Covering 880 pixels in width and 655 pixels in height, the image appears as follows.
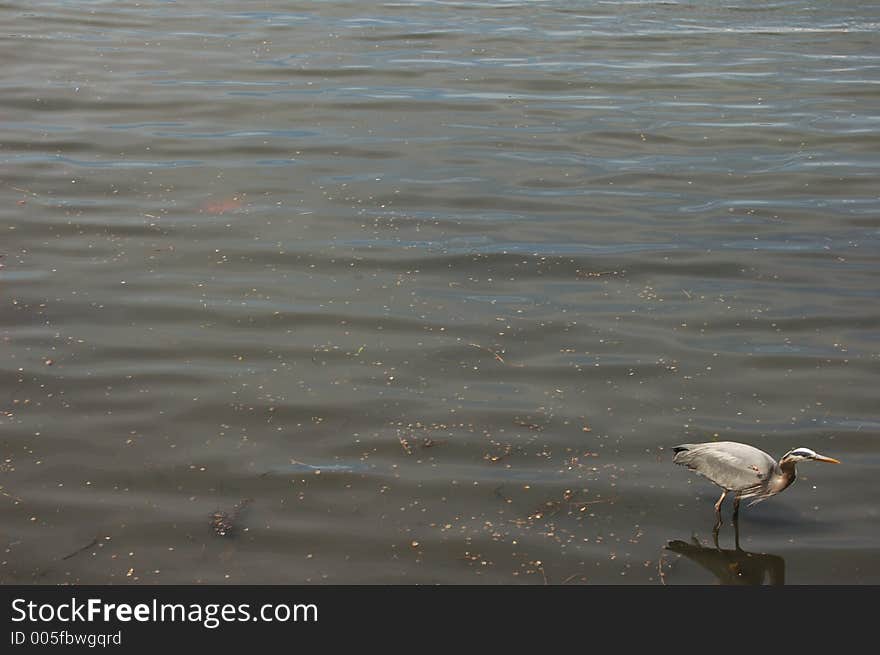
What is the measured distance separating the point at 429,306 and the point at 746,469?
2932 millimetres

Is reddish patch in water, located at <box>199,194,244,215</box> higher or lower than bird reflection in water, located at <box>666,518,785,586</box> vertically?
higher

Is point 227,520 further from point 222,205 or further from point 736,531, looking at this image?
point 222,205

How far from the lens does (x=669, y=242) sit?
964cm

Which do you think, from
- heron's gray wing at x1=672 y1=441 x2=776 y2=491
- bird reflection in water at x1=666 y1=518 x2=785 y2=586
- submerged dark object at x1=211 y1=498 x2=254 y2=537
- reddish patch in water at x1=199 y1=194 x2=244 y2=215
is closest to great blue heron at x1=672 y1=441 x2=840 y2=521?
heron's gray wing at x1=672 y1=441 x2=776 y2=491

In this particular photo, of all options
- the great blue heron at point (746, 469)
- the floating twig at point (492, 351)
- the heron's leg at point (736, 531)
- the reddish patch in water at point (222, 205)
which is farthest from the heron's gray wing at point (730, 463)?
the reddish patch in water at point (222, 205)

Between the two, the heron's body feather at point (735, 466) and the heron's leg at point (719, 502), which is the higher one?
the heron's body feather at point (735, 466)

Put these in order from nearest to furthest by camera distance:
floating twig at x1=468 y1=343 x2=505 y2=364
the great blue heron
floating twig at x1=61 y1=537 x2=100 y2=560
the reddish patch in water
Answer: floating twig at x1=61 y1=537 x2=100 y2=560
the great blue heron
floating twig at x1=468 y1=343 x2=505 y2=364
the reddish patch in water

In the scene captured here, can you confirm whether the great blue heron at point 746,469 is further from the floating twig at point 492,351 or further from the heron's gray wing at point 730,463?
the floating twig at point 492,351

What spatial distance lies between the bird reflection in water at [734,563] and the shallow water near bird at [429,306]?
0.06 feet

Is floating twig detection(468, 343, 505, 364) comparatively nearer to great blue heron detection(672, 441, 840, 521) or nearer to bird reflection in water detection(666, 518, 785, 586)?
great blue heron detection(672, 441, 840, 521)

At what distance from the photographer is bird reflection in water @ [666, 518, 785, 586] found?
19.9 ft

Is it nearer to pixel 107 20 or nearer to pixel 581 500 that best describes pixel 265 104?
pixel 107 20

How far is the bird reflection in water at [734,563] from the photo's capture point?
19.9 ft

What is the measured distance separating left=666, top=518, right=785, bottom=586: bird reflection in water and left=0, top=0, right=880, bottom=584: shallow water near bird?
0.02 m
